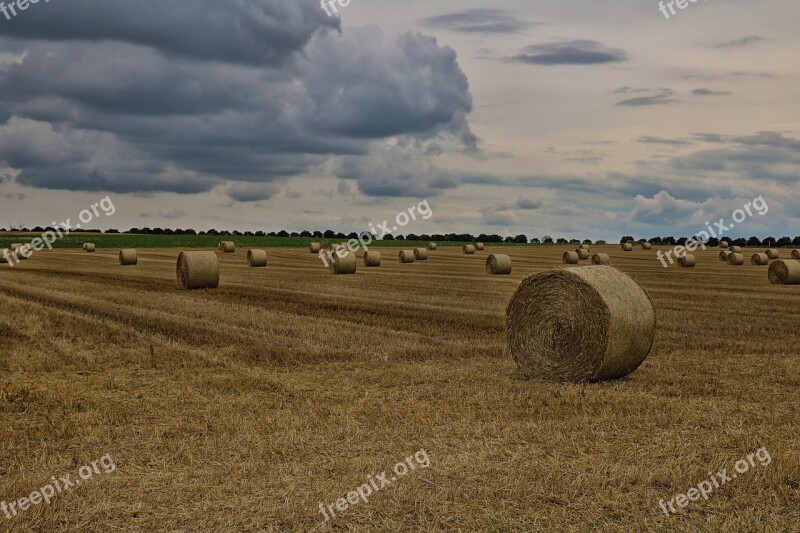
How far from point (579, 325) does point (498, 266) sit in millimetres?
27273

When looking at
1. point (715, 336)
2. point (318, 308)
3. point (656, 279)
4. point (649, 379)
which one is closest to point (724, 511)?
point (649, 379)

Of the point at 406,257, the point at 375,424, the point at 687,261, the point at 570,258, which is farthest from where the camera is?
the point at 406,257

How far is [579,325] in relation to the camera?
1376 cm

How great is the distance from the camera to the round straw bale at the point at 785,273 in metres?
34.8

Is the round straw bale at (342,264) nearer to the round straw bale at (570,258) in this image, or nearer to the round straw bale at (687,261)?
the round straw bale at (570,258)

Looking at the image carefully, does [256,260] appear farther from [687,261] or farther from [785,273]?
[785,273]

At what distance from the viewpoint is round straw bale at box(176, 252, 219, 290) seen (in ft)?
96.1

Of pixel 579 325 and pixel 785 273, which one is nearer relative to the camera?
pixel 579 325

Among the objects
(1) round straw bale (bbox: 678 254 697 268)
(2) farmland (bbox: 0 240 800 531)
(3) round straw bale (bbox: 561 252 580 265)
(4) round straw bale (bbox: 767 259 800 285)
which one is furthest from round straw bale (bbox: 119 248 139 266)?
(4) round straw bale (bbox: 767 259 800 285)

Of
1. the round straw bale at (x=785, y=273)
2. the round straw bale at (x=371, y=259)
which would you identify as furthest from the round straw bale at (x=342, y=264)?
the round straw bale at (x=785, y=273)

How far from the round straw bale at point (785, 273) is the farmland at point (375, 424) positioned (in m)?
15.6

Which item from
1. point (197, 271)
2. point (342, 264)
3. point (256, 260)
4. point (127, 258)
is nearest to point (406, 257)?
point (256, 260)

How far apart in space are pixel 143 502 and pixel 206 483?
0.63 m

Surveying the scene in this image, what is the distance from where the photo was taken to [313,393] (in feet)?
38.3
